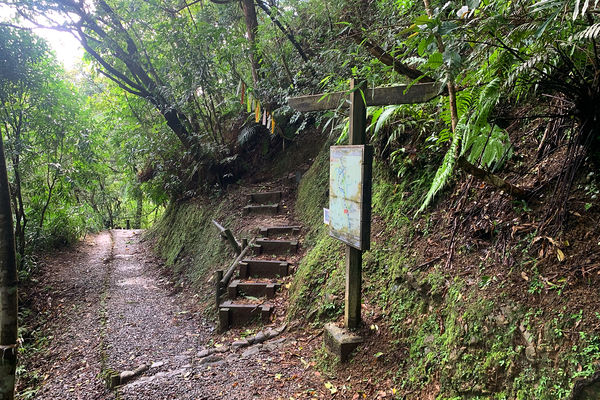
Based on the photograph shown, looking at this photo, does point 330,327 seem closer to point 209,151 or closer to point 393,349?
point 393,349

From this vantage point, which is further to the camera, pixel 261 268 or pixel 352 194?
pixel 261 268

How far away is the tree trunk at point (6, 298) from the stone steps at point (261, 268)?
10.6ft

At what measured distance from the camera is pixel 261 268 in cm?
603

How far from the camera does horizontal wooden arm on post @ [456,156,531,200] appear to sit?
2611 mm

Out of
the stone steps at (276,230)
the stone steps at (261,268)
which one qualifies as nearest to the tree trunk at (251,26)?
the stone steps at (276,230)

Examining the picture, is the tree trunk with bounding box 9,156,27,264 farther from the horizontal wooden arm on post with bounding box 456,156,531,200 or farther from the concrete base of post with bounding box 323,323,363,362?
the horizontal wooden arm on post with bounding box 456,156,531,200

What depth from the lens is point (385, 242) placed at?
4035mm

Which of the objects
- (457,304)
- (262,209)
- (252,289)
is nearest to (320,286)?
(252,289)

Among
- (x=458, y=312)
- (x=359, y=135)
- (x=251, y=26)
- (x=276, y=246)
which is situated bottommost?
(x=276, y=246)

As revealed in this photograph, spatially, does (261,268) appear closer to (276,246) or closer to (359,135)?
(276,246)

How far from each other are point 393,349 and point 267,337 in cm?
190

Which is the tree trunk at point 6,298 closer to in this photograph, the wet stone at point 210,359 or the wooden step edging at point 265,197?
the wet stone at point 210,359

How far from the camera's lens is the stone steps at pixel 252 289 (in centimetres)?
547

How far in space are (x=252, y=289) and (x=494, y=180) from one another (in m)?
4.08
